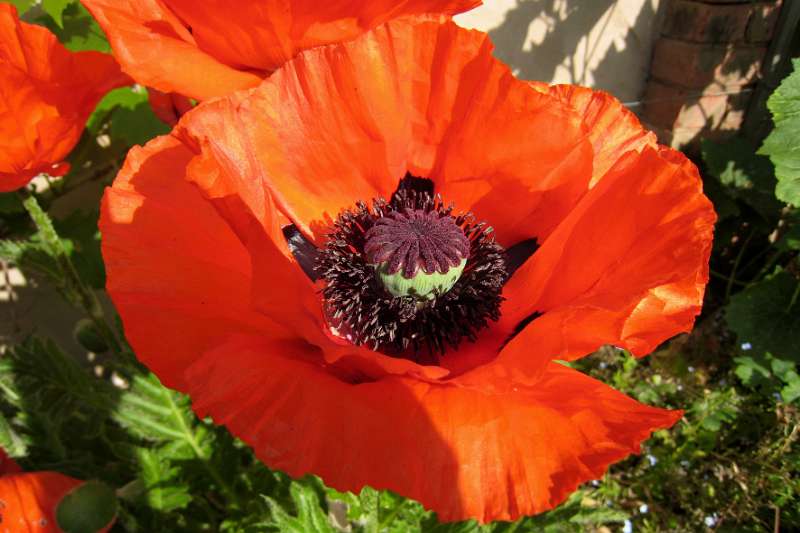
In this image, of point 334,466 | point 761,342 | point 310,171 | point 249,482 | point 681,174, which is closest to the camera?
A: point 334,466

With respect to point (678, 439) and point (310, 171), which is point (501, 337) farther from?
point (678, 439)

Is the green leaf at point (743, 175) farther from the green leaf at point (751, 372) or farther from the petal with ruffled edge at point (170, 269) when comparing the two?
the petal with ruffled edge at point (170, 269)

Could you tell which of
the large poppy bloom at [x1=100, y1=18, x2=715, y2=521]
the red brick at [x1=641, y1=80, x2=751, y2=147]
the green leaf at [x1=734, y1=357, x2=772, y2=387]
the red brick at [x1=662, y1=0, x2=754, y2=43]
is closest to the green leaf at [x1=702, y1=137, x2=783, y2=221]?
the red brick at [x1=641, y1=80, x2=751, y2=147]

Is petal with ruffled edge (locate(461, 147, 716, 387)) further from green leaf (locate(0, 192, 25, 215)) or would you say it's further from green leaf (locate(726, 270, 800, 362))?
green leaf (locate(726, 270, 800, 362))

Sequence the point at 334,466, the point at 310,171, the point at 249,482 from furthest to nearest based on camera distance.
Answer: the point at 249,482, the point at 310,171, the point at 334,466

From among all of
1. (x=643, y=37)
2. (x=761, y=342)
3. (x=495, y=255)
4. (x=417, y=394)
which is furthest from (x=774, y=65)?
(x=417, y=394)

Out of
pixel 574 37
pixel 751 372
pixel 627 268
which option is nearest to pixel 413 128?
pixel 627 268
